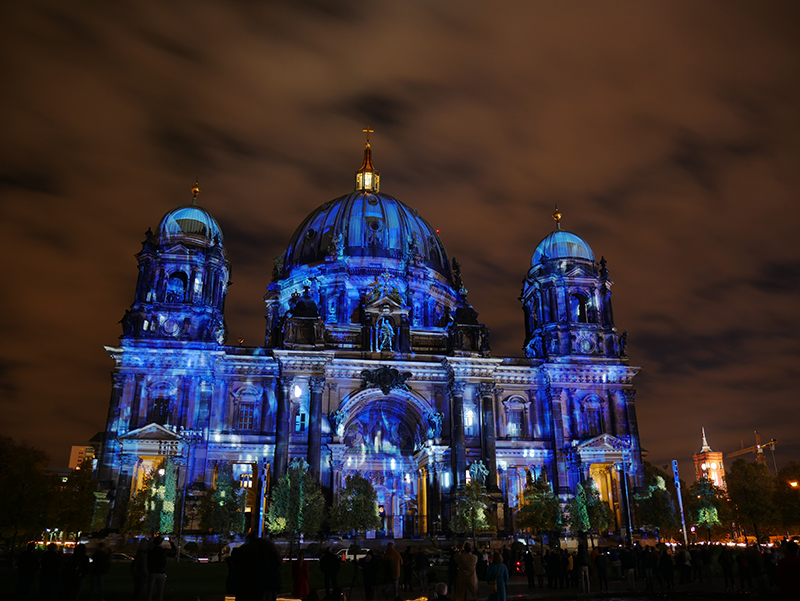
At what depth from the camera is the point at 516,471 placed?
59375 millimetres

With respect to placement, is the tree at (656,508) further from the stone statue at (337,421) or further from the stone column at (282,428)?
the stone column at (282,428)

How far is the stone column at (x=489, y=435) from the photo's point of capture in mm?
54641

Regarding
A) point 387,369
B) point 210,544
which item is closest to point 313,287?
point 387,369

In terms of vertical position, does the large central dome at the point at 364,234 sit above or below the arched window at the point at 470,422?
above

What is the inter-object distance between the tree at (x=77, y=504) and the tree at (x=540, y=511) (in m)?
37.0

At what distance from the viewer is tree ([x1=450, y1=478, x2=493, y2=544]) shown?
49094 mm

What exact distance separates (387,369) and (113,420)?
22.7 meters

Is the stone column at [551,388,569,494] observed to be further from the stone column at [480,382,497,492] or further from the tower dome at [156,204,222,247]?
the tower dome at [156,204,222,247]

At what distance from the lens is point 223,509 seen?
47750mm

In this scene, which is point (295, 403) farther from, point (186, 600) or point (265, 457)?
point (186, 600)

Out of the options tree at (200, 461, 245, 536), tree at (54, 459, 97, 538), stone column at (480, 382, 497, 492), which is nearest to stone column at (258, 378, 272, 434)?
tree at (200, 461, 245, 536)

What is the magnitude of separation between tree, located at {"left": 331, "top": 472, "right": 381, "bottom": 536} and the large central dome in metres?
28.9

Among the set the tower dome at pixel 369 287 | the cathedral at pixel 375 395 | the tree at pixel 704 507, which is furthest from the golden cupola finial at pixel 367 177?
the tree at pixel 704 507

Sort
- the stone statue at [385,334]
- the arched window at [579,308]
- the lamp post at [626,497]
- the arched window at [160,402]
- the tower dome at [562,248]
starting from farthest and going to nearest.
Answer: the tower dome at [562,248], the arched window at [579,308], the stone statue at [385,334], the arched window at [160,402], the lamp post at [626,497]
